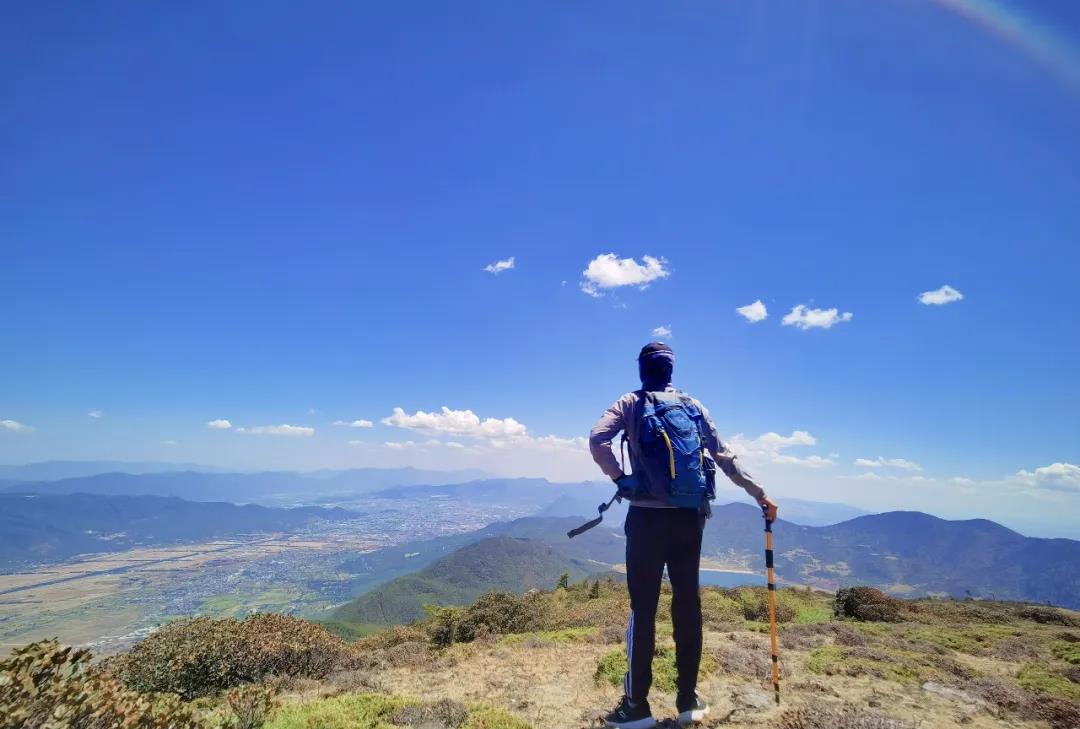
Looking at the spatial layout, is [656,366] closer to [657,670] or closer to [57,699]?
[657,670]

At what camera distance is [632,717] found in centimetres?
423

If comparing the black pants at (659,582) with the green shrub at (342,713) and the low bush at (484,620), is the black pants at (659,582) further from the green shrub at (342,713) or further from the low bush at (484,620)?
the low bush at (484,620)

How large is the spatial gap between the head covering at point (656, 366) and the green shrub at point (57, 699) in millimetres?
4543

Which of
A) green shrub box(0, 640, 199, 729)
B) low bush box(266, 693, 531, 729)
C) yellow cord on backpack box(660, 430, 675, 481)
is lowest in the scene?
low bush box(266, 693, 531, 729)

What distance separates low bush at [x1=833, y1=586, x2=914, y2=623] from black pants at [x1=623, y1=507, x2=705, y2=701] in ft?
34.4

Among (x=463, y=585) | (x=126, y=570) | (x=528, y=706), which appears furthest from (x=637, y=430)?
(x=126, y=570)

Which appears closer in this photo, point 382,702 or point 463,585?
point 382,702

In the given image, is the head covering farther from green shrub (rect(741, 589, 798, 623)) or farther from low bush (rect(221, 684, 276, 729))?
green shrub (rect(741, 589, 798, 623))

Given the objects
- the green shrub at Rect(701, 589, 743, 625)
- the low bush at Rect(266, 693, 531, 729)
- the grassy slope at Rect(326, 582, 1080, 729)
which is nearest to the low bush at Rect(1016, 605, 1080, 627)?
the grassy slope at Rect(326, 582, 1080, 729)

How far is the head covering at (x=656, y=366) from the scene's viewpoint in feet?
15.2

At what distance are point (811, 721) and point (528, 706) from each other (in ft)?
9.36

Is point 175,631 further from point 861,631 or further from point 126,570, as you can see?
point 126,570

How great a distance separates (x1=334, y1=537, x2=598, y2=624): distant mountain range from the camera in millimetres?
106500

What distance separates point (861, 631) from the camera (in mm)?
9211
